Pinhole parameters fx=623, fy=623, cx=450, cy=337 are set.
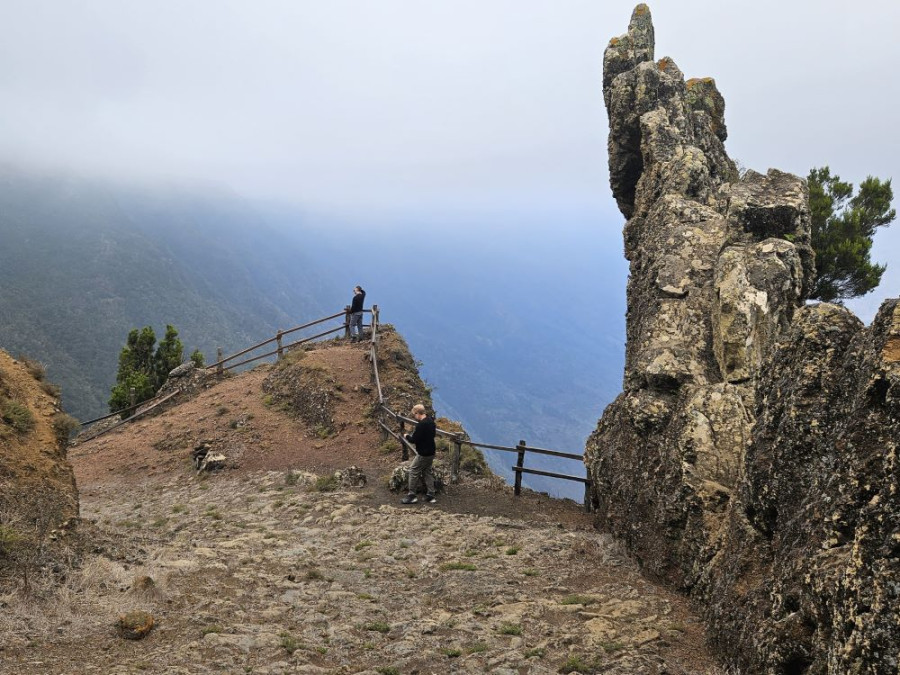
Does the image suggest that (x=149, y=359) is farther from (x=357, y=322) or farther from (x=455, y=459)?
(x=455, y=459)

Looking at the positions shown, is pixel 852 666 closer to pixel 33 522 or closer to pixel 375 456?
pixel 33 522

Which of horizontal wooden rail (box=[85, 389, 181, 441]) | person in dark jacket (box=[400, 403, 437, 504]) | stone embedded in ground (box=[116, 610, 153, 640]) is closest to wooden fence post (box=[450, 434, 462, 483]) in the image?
person in dark jacket (box=[400, 403, 437, 504])

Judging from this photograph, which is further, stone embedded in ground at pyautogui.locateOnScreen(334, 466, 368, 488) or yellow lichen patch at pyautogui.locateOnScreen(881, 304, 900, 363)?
stone embedded in ground at pyautogui.locateOnScreen(334, 466, 368, 488)

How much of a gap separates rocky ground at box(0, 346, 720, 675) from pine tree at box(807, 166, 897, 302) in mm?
17319

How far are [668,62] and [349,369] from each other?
2057cm

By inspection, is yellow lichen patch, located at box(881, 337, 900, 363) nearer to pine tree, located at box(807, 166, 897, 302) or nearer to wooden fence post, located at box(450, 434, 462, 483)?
wooden fence post, located at box(450, 434, 462, 483)

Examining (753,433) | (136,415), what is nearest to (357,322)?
(136,415)

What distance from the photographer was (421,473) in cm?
1998

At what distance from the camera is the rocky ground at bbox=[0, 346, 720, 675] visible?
Answer: 991 cm

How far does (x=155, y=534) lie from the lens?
16.9 m

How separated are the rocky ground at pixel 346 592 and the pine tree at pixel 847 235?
17319mm

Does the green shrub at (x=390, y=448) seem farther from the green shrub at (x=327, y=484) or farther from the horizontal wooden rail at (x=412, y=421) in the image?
the green shrub at (x=327, y=484)

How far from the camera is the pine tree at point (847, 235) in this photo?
27281mm

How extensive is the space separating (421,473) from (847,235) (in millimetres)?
22893
